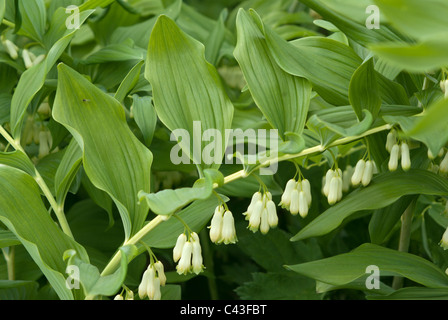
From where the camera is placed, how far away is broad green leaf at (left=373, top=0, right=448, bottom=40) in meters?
0.63

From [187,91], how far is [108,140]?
0.16 m

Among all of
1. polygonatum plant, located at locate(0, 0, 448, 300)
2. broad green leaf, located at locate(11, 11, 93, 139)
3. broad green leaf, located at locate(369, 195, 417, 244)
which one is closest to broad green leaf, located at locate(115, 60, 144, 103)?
polygonatum plant, located at locate(0, 0, 448, 300)

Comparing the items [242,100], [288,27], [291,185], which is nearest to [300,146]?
[291,185]

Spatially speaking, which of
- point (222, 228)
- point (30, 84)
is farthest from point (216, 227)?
point (30, 84)

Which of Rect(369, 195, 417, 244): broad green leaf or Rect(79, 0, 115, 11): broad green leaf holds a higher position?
Rect(79, 0, 115, 11): broad green leaf

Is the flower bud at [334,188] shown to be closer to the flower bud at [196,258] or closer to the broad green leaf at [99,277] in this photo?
the flower bud at [196,258]

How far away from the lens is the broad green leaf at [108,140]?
37.5 inches

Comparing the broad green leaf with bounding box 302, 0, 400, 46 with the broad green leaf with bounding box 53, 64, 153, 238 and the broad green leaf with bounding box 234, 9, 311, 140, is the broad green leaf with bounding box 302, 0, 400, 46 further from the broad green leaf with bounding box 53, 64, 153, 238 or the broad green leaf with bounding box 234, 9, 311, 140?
the broad green leaf with bounding box 53, 64, 153, 238

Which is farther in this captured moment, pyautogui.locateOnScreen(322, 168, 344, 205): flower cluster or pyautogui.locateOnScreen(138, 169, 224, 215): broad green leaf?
pyautogui.locateOnScreen(322, 168, 344, 205): flower cluster

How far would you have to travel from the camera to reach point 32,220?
0.94 meters

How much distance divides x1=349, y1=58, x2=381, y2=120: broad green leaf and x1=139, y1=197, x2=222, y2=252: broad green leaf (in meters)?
0.34

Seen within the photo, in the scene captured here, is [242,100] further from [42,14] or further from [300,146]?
[300,146]

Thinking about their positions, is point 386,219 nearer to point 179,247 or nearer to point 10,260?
point 179,247
